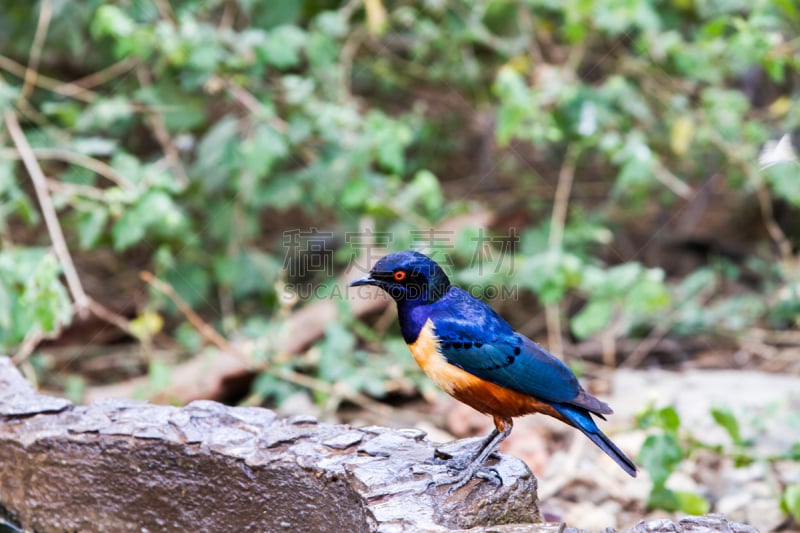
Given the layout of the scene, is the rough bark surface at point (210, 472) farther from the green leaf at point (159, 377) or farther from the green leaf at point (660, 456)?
the green leaf at point (159, 377)

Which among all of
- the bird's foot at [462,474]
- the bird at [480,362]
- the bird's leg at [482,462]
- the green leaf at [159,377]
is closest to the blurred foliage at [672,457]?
the bird at [480,362]

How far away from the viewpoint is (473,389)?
10.1 ft

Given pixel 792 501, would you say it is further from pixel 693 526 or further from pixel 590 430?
pixel 693 526

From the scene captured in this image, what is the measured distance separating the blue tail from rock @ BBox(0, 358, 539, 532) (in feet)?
0.78

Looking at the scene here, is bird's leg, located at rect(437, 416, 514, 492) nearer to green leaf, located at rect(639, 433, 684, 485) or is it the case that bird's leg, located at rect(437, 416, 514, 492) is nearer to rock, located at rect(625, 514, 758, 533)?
rock, located at rect(625, 514, 758, 533)

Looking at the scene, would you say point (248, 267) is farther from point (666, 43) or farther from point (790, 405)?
point (790, 405)

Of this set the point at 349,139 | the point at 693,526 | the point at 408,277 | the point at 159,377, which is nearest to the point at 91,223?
the point at 159,377

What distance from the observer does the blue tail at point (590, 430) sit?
2898mm

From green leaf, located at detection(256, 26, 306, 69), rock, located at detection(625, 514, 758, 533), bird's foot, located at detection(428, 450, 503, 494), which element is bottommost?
bird's foot, located at detection(428, 450, 503, 494)

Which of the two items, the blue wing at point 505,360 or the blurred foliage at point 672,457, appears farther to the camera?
the blurred foliage at point 672,457

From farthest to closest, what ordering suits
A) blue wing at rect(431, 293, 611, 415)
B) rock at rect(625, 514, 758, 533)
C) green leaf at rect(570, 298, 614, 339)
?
green leaf at rect(570, 298, 614, 339) < blue wing at rect(431, 293, 611, 415) < rock at rect(625, 514, 758, 533)

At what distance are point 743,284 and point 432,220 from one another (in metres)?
2.87

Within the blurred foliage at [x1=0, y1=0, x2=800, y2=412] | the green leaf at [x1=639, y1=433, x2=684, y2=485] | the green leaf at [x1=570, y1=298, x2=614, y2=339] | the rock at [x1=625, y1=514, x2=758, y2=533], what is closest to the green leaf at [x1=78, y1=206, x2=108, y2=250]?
the blurred foliage at [x1=0, y1=0, x2=800, y2=412]

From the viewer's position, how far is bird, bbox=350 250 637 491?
3031 mm
